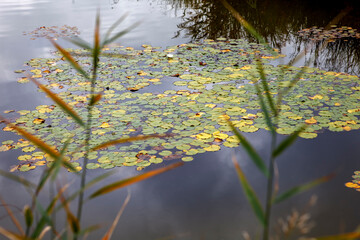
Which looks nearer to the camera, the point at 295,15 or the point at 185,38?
the point at 185,38

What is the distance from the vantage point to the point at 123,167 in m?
2.68

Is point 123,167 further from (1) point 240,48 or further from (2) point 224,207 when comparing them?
(1) point 240,48

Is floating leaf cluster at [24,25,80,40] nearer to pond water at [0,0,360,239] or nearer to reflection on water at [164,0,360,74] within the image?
pond water at [0,0,360,239]

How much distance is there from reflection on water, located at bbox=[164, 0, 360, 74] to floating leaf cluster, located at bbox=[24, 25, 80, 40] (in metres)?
1.50

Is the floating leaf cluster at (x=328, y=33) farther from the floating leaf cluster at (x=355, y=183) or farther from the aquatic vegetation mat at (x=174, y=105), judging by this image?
the floating leaf cluster at (x=355, y=183)

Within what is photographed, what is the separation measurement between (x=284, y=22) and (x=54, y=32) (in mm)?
3380

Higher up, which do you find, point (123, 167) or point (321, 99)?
point (321, 99)

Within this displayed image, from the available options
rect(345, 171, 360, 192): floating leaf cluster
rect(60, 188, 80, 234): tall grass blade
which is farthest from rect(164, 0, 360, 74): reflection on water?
rect(60, 188, 80, 234): tall grass blade

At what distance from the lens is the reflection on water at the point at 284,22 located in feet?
15.8

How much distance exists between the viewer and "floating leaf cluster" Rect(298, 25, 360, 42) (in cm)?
531

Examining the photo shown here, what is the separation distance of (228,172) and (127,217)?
762 millimetres

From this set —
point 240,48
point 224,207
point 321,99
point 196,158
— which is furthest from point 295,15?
point 224,207

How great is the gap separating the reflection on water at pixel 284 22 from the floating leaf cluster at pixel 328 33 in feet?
0.33

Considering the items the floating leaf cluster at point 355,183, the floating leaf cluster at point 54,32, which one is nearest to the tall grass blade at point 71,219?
the floating leaf cluster at point 355,183
